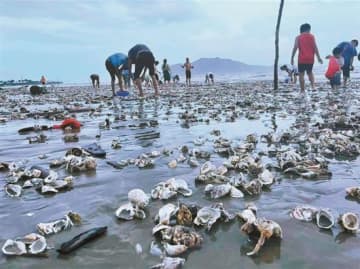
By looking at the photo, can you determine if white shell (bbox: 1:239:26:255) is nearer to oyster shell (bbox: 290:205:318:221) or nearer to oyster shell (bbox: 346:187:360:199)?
oyster shell (bbox: 290:205:318:221)

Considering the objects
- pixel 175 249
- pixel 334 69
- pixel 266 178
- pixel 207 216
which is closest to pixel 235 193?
pixel 266 178

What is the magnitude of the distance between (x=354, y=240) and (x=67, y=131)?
250 inches

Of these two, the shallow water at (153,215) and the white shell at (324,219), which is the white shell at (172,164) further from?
the white shell at (324,219)

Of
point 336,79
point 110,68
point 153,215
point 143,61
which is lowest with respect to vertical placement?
point 153,215

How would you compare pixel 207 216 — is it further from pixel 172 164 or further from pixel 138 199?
pixel 172 164

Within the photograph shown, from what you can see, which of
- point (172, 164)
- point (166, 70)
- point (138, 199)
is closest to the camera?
point (138, 199)

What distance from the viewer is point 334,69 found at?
17438 millimetres

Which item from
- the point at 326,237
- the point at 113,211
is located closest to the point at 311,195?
the point at 326,237

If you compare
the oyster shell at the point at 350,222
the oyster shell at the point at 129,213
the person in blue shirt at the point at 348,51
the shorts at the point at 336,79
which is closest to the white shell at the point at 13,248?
the oyster shell at the point at 129,213

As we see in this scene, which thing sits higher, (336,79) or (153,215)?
(336,79)

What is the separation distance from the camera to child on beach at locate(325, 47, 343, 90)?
1713 centimetres

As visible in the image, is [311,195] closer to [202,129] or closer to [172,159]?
[172,159]

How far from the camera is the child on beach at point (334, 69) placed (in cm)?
1713

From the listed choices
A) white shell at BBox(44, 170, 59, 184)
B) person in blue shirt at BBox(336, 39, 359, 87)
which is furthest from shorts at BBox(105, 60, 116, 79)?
white shell at BBox(44, 170, 59, 184)
